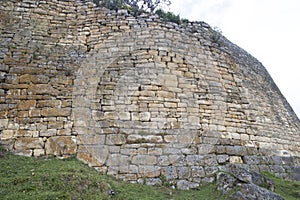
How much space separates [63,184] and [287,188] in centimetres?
463

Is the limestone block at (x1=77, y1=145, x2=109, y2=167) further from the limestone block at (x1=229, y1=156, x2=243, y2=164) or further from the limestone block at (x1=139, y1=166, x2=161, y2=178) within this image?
the limestone block at (x1=229, y1=156, x2=243, y2=164)

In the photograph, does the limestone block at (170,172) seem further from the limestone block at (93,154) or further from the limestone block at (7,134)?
the limestone block at (7,134)

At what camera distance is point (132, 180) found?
556 cm

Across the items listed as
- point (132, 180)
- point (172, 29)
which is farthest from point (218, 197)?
point (172, 29)

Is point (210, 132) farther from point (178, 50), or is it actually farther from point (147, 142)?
point (178, 50)

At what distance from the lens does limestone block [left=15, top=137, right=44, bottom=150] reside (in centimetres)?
564

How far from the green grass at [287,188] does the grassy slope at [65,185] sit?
19 millimetres

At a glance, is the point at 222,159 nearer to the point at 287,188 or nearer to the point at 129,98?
the point at 287,188

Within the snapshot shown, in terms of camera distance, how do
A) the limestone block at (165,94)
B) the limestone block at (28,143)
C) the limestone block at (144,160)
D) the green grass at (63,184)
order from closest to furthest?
1. the green grass at (63,184)
2. the limestone block at (28,143)
3. the limestone block at (144,160)
4. the limestone block at (165,94)

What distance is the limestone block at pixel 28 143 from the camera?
18.5 ft

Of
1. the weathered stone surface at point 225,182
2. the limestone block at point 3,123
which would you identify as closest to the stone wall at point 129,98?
the limestone block at point 3,123

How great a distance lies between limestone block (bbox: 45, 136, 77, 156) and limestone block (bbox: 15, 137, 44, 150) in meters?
0.14

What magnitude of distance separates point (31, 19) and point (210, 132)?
518 centimetres

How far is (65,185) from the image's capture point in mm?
4465
